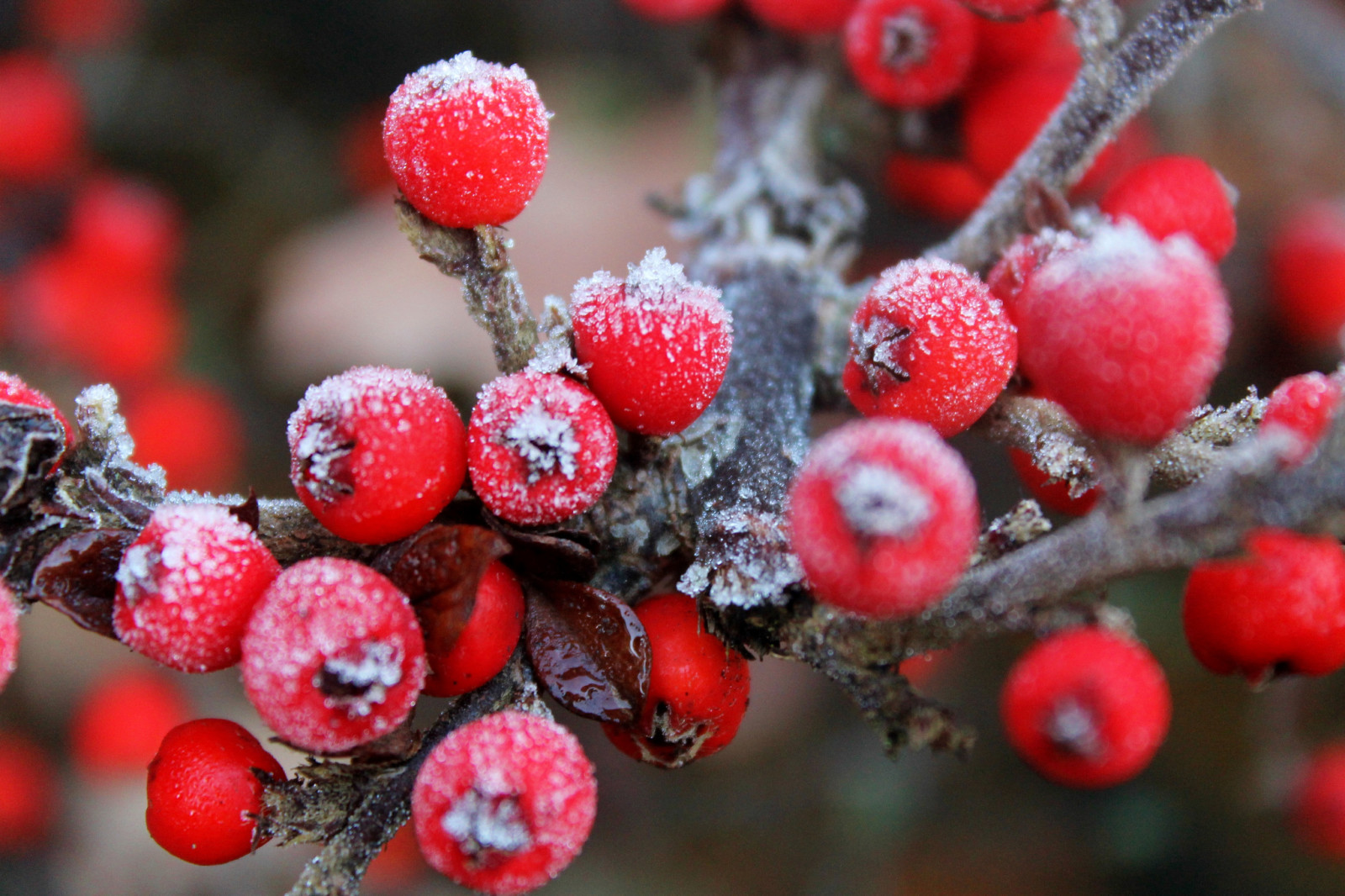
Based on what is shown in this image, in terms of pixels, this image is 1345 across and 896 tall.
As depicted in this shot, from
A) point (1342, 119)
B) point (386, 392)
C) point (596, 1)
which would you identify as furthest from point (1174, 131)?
point (386, 392)

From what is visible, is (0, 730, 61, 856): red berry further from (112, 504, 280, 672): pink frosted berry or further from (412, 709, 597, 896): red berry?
(412, 709, 597, 896): red berry

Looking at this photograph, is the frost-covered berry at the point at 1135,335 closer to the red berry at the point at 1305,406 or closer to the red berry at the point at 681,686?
the red berry at the point at 1305,406

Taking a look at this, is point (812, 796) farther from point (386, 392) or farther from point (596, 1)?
point (596, 1)

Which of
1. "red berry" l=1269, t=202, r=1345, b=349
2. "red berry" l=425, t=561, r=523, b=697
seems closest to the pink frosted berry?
"red berry" l=425, t=561, r=523, b=697

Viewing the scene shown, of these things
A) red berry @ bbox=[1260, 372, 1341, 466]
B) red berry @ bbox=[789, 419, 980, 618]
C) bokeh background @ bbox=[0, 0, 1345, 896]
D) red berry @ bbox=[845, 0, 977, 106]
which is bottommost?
bokeh background @ bbox=[0, 0, 1345, 896]

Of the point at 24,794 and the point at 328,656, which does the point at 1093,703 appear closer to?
the point at 328,656
